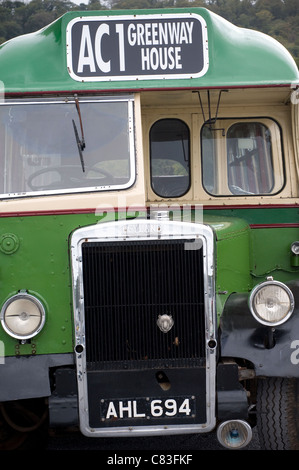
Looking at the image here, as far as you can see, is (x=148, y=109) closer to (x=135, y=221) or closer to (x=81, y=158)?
(x=81, y=158)

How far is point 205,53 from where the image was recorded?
5344mm

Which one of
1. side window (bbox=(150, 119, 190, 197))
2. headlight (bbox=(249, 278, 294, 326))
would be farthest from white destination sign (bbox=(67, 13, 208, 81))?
headlight (bbox=(249, 278, 294, 326))

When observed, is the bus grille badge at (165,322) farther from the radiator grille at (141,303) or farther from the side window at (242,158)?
the side window at (242,158)

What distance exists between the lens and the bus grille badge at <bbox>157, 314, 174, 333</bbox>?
4.46 m

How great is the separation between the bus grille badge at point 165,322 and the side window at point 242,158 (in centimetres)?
197

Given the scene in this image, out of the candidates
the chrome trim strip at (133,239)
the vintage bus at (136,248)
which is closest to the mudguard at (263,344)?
the vintage bus at (136,248)

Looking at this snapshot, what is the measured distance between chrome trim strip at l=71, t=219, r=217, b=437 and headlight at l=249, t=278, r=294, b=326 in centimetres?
28

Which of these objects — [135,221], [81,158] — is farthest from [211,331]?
[81,158]

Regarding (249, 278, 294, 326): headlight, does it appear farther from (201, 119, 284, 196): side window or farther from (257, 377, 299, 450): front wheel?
(201, 119, 284, 196): side window

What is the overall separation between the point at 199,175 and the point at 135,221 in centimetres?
184

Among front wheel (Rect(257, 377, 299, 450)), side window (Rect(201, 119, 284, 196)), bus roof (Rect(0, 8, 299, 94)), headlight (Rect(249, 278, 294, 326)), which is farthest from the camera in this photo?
side window (Rect(201, 119, 284, 196))

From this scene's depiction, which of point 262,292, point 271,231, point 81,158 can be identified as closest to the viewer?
point 262,292

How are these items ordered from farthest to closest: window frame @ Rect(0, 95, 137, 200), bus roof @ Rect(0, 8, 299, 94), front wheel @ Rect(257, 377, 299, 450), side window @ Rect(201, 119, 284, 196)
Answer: side window @ Rect(201, 119, 284, 196) → bus roof @ Rect(0, 8, 299, 94) → window frame @ Rect(0, 95, 137, 200) → front wheel @ Rect(257, 377, 299, 450)

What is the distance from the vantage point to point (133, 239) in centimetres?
443
